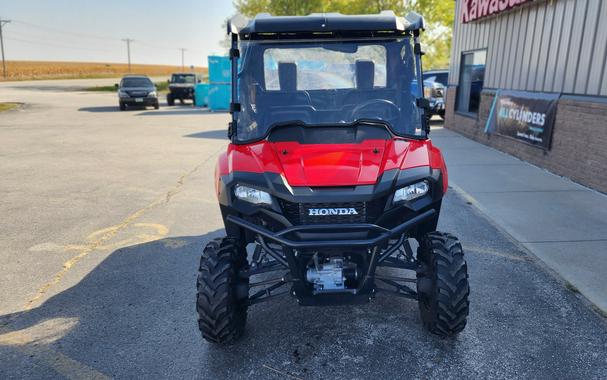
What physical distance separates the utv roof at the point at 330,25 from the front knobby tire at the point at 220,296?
177 centimetres

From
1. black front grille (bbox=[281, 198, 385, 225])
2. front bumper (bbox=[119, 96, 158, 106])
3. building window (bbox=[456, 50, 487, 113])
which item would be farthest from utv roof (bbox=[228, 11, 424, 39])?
front bumper (bbox=[119, 96, 158, 106])

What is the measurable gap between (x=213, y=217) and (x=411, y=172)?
386cm

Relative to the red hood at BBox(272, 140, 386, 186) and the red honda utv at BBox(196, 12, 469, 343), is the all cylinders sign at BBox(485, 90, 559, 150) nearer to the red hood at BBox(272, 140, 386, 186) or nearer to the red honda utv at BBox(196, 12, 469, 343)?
the red honda utv at BBox(196, 12, 469, 343)

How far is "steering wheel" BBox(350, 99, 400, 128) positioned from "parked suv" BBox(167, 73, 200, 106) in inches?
993

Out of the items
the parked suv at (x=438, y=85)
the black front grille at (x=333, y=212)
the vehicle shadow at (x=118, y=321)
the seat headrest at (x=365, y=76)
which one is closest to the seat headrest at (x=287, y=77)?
the seat headrest at (x=365, y=76)

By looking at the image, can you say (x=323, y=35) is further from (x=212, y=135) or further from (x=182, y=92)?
(x=182, y=92)

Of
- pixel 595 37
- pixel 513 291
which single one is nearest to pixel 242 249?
pixel 513 291

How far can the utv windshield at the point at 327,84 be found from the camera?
376 cm

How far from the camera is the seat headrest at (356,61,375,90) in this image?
3.90 meters

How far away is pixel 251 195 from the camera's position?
123 inches

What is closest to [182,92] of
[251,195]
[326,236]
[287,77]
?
[287,77]

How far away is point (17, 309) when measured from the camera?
3.92m

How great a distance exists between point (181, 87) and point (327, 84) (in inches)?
990

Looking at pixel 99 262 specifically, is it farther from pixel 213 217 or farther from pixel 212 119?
pixel 212 119
